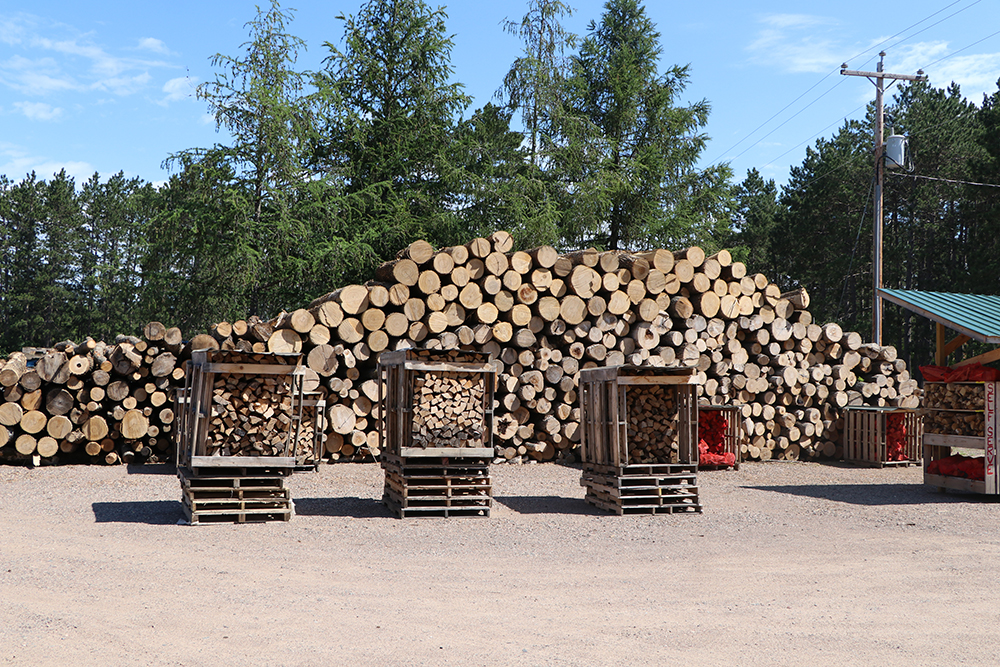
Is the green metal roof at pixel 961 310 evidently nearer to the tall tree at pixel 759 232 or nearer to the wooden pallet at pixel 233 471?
the wooden pallet at pixel 233 471

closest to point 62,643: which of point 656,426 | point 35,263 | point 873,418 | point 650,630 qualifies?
Answer: point 650,630

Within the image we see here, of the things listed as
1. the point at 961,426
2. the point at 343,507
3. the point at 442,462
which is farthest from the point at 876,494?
the point at 343,507

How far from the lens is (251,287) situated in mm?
16781

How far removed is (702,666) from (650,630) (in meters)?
0.64

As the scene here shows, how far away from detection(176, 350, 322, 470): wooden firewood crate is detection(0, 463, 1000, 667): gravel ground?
70 cm

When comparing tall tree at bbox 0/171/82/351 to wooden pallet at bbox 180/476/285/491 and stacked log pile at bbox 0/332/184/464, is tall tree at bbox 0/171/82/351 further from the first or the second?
wooden pallet at bbox 180/476/285/491

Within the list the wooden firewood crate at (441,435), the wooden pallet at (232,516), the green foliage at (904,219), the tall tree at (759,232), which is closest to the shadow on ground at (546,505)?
the wooden firewood crate at (441,435)

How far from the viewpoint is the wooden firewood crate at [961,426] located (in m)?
10.6

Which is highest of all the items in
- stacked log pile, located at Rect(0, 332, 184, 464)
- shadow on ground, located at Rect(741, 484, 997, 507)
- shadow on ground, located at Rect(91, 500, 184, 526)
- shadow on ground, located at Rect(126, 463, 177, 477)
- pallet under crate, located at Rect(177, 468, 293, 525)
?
stacked log pile, located at Rect(0, 332, 184, 464)

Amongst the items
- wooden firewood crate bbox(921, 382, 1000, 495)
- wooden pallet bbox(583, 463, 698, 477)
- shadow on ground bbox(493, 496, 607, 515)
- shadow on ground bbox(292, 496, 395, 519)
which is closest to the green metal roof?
wooden firewood crate bbox(921, 382, 1000, 495)

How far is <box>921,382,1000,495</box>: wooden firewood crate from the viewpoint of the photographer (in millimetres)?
10602

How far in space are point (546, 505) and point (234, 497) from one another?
139 inches

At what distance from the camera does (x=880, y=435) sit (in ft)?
49.3

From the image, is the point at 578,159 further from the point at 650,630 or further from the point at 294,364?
the point at 650,630
